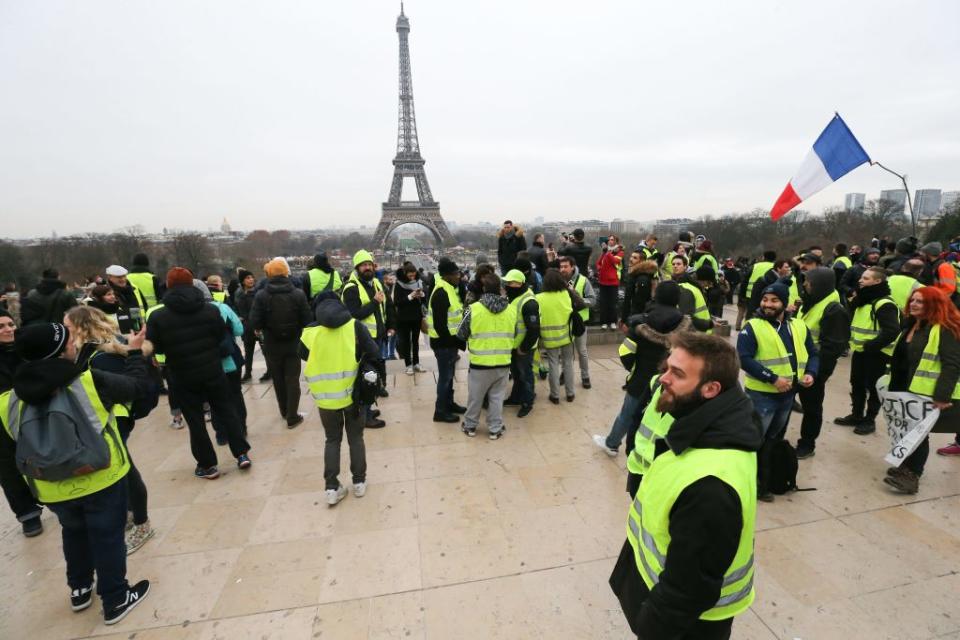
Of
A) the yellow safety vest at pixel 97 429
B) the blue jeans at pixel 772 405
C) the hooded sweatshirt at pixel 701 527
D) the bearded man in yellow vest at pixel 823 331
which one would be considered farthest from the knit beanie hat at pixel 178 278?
the bearded man in yellow vest at pixel 823 331

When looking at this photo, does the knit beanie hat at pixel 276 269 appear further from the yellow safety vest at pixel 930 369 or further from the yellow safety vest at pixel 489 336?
the yellow safety vest at pixel 930 369

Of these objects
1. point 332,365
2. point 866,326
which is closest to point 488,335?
point 332,365

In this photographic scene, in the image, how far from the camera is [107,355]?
271 cm

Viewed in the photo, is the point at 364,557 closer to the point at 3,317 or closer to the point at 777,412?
the point at 3,317

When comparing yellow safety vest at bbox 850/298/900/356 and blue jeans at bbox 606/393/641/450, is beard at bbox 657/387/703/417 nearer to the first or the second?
blue jeans at bbox 606/393/641/450

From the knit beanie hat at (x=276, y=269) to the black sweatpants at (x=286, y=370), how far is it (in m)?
0.73

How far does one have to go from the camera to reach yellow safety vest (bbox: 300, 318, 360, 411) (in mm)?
3346

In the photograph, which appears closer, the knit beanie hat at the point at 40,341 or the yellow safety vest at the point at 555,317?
the knit beanie hat at the point at 40,341

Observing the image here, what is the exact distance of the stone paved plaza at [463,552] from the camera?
2.40 metres

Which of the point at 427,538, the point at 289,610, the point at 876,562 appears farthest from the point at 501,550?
the point at 876,562

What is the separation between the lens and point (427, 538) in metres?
3.06

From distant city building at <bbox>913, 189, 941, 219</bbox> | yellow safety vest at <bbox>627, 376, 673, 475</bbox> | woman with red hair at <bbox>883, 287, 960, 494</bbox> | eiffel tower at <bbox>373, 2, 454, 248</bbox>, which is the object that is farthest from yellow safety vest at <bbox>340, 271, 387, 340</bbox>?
distant city building at <bbox>913, 189, 941, 219</bbox>

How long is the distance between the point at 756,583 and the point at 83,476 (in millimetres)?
3834

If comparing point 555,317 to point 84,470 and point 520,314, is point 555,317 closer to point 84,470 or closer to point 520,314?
point 520,314
